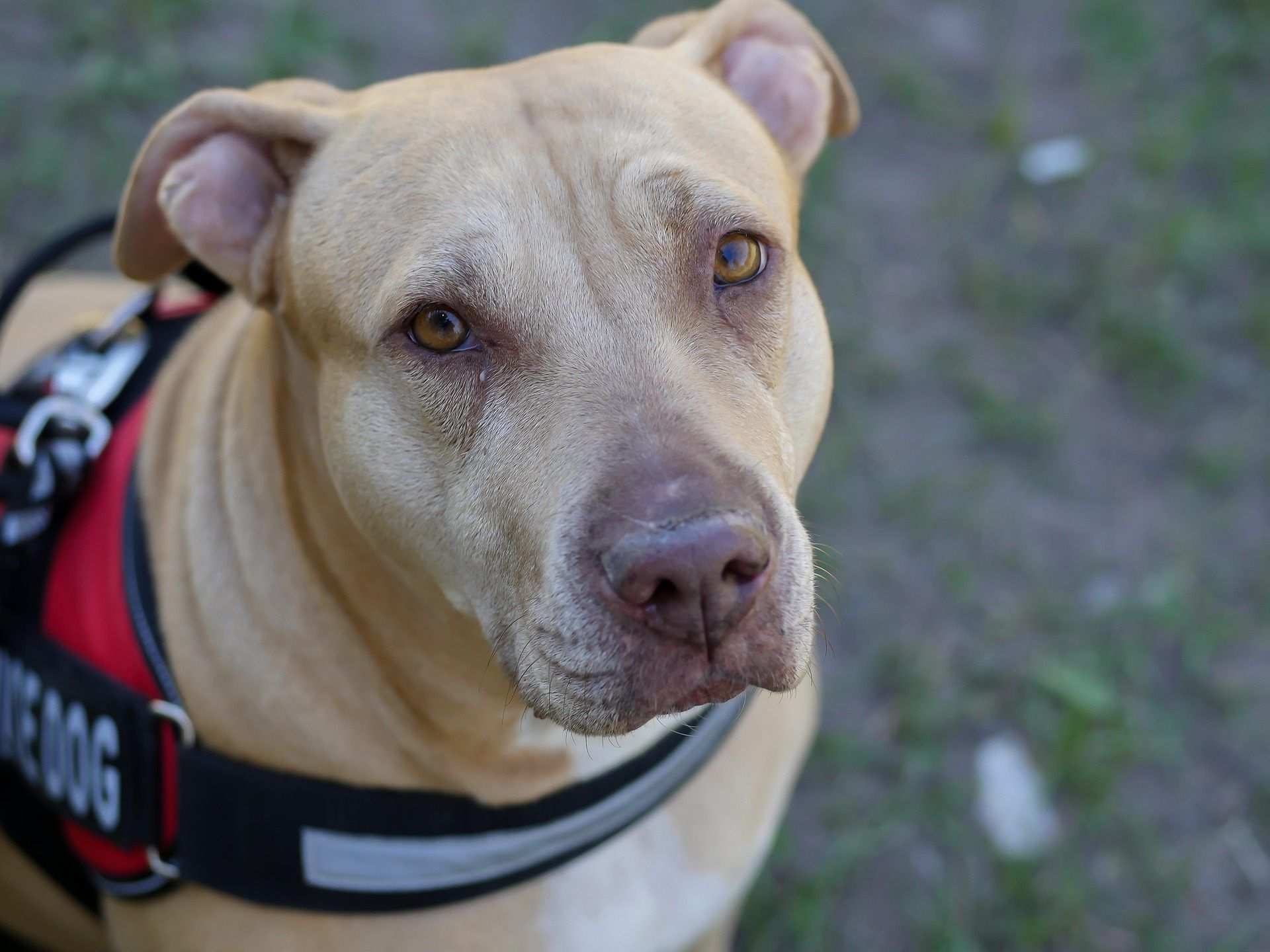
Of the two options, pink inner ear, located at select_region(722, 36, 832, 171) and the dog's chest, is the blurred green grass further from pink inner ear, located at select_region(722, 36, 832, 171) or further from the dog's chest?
pink inner ear, located at select_region(722, 36, 832, 171)

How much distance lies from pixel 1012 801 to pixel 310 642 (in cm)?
244

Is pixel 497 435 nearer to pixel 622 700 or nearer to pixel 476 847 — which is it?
pixel 622 700

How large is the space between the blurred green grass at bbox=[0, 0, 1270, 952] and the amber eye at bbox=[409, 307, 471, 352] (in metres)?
2.26

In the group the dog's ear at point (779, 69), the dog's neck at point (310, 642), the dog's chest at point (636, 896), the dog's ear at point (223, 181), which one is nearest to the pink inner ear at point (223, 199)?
the dog's ear at point (223, 181)

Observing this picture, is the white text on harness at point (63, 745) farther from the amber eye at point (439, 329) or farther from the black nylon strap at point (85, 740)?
the amber eye at point (439, 329)

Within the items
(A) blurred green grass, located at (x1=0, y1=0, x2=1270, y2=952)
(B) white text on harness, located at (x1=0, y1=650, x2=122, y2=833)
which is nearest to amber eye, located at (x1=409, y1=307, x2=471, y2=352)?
(B) white text on harness, located at (x1=0, y1=650, x2=122, y2=833)

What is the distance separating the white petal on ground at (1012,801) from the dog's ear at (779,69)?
85.4 inches

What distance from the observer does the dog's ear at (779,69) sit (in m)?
2.54

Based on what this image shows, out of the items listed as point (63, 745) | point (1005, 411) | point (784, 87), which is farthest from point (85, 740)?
point (1005, 411)

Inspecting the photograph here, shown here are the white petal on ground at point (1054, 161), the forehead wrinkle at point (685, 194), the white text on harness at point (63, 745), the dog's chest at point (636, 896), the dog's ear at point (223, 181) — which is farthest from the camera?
the white petal on ground at point (1054, 161)

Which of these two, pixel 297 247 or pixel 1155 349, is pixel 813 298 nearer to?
pixel 297 247

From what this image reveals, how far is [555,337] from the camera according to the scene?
1.99 metres

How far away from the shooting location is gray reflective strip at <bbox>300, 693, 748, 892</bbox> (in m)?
2.22

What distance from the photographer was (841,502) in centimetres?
427
